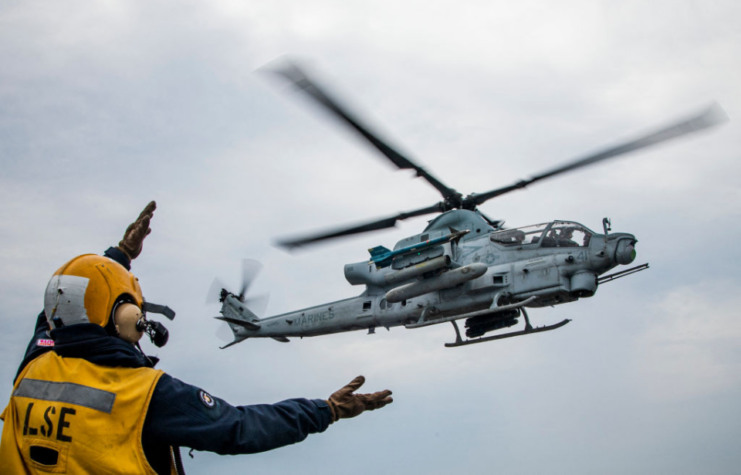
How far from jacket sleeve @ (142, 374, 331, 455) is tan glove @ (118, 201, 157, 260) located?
1.53 metres

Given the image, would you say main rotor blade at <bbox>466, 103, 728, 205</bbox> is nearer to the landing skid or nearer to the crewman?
the landing skid

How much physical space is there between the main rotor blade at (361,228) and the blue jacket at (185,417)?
34.0 ft

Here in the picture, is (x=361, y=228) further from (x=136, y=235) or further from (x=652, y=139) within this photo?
(x=136, y=235)

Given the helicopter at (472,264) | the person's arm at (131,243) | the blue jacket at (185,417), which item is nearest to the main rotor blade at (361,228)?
the helicopter at (472,264)

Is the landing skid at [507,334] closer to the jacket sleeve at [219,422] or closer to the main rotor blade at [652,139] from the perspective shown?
the main rotor blade at [652,139]

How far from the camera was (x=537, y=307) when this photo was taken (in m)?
12.7

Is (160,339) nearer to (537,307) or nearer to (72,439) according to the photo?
(72,439)

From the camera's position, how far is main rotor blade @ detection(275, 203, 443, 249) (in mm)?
13477

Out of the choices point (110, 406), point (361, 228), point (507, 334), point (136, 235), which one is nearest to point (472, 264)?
point (507, 334)

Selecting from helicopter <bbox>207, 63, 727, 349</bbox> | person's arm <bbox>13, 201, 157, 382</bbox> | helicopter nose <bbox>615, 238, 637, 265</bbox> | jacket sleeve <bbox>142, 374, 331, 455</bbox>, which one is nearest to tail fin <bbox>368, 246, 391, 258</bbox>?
helicopter <bbox>207, 63, 727, 349</bbox>

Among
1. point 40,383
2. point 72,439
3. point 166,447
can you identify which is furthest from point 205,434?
point 40,383

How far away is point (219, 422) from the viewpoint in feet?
9.75

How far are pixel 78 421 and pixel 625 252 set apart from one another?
429 inches

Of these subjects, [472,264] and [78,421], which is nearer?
[78,421]
